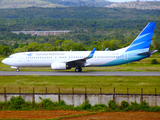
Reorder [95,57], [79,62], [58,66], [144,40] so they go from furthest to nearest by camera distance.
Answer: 1. [144,40]
2. [95,57]
3. [79,62]
4. [58,66]

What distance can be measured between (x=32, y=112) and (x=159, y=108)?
940 centimetres

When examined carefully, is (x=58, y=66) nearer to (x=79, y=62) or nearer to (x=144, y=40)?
(x=79, y=62)

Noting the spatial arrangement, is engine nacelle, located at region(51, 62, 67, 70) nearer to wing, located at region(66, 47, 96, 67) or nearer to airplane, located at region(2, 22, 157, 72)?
wing, located at region(66, 47, 96, 67)

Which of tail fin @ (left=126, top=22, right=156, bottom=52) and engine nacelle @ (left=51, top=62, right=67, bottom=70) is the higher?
tail fin @ (left=126, top=22, right=156, bottom=52)

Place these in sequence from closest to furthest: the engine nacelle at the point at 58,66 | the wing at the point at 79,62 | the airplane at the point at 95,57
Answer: the engine nacelle at the point at 58,66 < the wing at the point at 79,62 < the airplane at the point at 95,57

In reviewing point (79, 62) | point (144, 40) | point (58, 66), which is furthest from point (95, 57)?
point (144, 40)

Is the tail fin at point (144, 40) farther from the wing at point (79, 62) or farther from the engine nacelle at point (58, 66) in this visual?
the engine nacelle at point (58, 66)

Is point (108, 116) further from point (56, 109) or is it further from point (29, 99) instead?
point (29, 99)

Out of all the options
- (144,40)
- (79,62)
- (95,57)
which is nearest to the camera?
(79,62)

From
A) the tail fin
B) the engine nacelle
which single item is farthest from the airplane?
the engine nacelle

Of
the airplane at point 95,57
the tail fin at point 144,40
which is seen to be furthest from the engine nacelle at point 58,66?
the tail fin at point 144,40

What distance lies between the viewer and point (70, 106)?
20797 millimetres

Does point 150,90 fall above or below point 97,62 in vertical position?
below

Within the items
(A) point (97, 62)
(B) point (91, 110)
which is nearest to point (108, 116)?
(B) point (91, 110)
